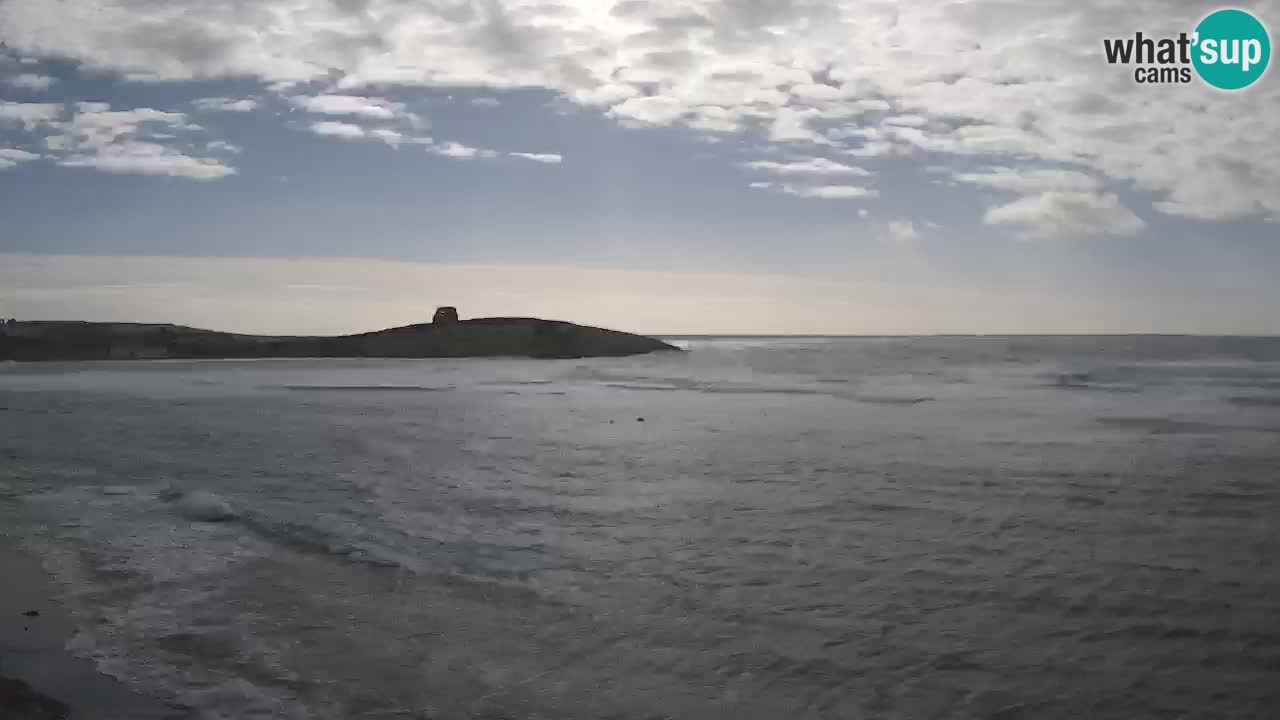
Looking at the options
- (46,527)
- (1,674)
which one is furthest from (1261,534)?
(46,527)

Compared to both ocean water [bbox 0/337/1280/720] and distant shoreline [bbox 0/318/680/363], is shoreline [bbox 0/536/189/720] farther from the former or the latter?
distant shoreline [bbox 0/318/680/363]

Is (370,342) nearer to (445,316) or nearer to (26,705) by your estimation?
(445,316)

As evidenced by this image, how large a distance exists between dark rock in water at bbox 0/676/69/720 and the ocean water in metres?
0.90

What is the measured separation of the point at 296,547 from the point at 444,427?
23.4 m

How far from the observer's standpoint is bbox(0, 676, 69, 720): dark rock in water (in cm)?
820

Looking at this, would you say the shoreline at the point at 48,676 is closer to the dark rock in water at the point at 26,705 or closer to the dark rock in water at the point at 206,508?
the dark rock in water at the point at 26,705

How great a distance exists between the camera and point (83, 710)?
8633 mm

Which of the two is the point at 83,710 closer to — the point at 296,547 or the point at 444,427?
the point at 296,547

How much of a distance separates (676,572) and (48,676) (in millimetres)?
8369

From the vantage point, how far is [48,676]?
9516mm

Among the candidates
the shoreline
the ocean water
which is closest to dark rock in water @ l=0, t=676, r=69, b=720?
the shoreline

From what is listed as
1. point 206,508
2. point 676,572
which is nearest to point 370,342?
point 206,508

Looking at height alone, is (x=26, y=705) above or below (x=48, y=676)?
above

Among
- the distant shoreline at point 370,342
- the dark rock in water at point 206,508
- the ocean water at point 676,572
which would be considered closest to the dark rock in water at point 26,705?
the ocean water at point 676,572
